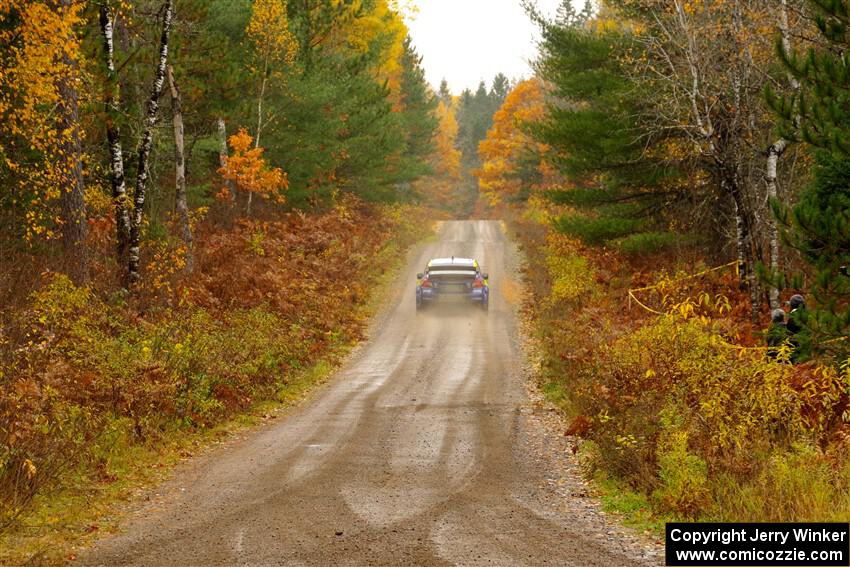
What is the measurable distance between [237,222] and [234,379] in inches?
545

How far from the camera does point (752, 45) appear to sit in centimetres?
1614

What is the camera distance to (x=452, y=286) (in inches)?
947

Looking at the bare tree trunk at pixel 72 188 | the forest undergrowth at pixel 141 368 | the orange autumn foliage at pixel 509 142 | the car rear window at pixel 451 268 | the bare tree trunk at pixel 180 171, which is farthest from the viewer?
the orange autumn foliage at pixel 509 142

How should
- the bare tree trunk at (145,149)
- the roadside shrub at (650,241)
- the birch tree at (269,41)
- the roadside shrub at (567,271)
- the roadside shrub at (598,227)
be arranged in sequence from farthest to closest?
the birch tree at (269,41) → the roadside shrub at (567,271) → the roadside shrub at (598,227) → the roadside shrub at (650,241) → the bare tree trunk at (145,149)

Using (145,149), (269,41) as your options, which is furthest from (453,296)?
(145,149)

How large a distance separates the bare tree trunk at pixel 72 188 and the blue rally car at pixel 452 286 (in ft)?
37.6

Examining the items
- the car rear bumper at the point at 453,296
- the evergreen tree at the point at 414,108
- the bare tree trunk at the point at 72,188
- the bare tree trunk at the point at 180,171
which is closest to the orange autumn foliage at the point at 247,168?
the bare tree trunk at the point at 180,171

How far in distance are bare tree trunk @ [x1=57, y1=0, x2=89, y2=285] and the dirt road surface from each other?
212 inches

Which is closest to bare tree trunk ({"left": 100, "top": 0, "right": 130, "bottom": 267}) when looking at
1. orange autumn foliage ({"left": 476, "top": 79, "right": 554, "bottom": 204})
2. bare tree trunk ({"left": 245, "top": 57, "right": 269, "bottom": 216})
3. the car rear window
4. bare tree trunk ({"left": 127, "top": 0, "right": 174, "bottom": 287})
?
bare tree trunk ({"left": 127, "top": 0, "right": 174, "bottom": 287})

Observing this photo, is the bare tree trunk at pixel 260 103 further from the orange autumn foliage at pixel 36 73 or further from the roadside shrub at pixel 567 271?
the roadside shrub at pixel 567 271

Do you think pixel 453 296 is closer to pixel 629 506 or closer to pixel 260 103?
pixel 260 103

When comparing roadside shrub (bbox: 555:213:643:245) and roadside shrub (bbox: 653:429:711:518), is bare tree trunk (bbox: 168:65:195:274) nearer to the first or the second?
roadside shrub (bbox: 555:213:643:245)

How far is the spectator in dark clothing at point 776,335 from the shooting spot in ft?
36.3

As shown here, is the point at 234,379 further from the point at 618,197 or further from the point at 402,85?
the point at 402,85
